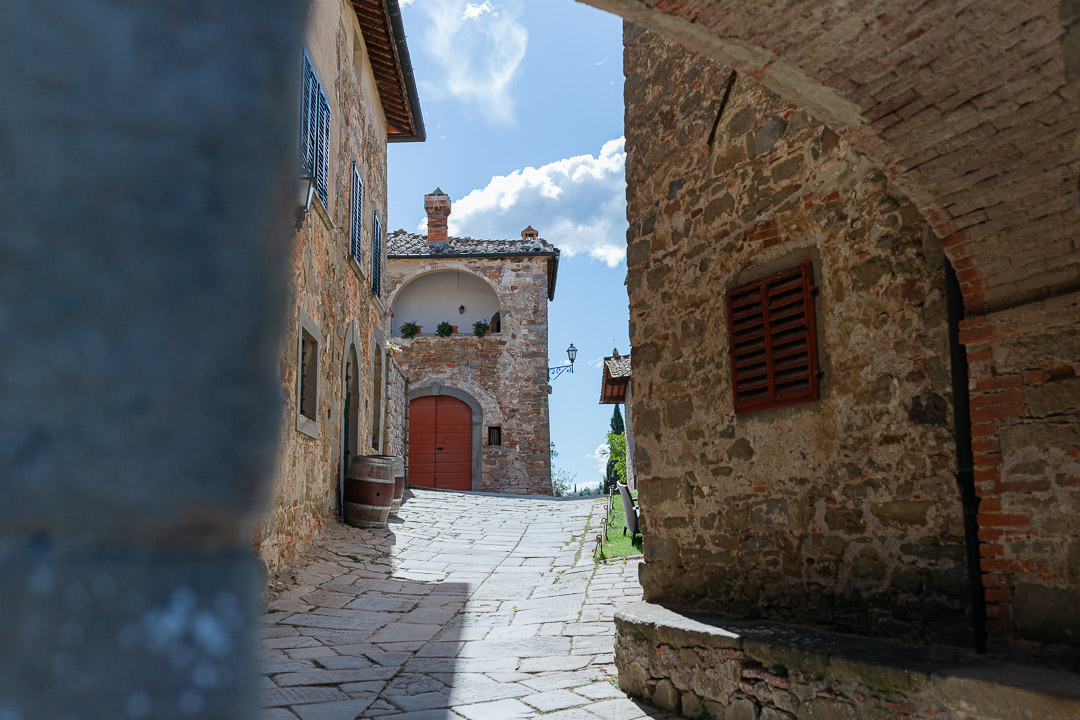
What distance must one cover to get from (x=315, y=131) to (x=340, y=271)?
2300mm

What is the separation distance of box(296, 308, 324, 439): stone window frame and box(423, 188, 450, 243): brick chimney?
1413 cm

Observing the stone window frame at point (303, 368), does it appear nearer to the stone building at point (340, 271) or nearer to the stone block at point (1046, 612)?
the stone building at point (340, 271)

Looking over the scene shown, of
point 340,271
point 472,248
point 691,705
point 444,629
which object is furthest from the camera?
point 472,248

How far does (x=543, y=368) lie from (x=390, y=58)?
9625 mm

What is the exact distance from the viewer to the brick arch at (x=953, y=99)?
279 cm

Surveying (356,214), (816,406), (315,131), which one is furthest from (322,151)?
(816,406)

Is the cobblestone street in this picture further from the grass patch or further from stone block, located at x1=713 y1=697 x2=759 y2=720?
stone block, located at x1=713 y1=697 x2=759 y2=720

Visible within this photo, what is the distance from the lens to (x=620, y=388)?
57.9 ft

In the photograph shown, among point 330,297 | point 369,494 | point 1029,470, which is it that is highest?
point 330,297

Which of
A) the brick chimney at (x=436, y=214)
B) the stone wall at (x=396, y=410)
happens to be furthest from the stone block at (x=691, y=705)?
the brick chimney at (x=436, y=214)

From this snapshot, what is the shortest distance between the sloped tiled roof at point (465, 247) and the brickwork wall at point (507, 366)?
0.74 feet

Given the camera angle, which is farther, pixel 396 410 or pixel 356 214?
pixel 396 410

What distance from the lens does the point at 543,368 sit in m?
20.6

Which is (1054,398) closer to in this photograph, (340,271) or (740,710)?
(740,710)
